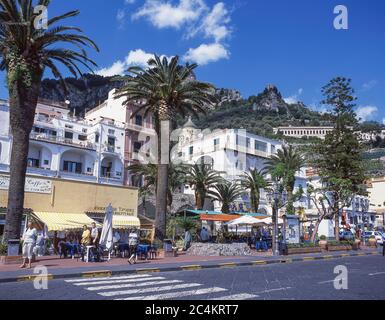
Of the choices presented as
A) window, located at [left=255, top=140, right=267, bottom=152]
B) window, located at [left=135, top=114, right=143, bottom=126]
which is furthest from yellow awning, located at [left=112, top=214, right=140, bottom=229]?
window, located at [left=255, top=140, right=267, bottom=152]

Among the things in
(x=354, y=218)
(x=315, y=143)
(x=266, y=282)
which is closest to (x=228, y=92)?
(x=354, y=218)

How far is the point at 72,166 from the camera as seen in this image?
47.7m

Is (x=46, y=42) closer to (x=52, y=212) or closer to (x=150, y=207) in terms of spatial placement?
(x=52, y=212)

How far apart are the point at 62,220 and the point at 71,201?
3.00 meters

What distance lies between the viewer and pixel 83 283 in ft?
42.4

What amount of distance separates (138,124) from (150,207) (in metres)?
12.4

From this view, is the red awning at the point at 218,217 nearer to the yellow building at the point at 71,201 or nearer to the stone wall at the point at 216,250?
the yellow building at the point at 71,201

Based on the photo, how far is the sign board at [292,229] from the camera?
30.1 m

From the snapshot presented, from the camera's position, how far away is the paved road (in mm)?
10555

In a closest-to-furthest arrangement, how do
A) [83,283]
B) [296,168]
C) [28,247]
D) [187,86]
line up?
1. [83,283]
2. [28,247]
3. [187,86]
4. [296,168]

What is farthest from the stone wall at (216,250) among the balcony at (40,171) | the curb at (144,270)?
the balcony at (40,171)

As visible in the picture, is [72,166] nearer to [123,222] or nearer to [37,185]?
[123,222]

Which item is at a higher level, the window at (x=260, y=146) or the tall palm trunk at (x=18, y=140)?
the window at (x=260, y=146)

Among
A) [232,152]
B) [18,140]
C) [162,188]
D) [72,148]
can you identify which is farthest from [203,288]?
[232,152]
